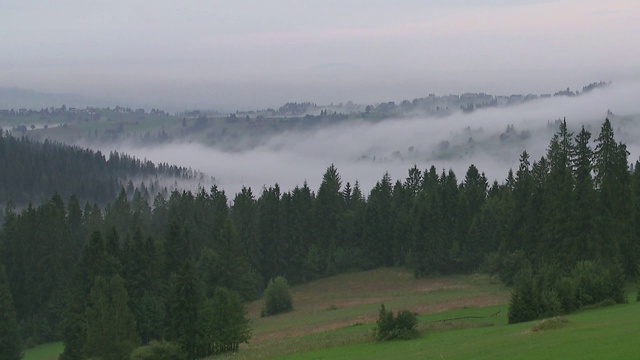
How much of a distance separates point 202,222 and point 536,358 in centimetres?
10827

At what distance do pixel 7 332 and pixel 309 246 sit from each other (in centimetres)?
6386

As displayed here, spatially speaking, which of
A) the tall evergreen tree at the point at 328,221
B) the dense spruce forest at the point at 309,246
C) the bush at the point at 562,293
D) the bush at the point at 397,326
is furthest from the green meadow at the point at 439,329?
the tall evergreen tree at the point at 328,221

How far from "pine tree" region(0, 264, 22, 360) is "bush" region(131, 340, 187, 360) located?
2600cm

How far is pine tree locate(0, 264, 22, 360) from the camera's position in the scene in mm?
75562

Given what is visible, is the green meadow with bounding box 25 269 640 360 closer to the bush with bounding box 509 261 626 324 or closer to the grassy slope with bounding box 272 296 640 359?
the grassy slope with bounding box 272 296 640 359

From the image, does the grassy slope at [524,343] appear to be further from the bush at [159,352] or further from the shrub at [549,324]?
the bush at [159,352]

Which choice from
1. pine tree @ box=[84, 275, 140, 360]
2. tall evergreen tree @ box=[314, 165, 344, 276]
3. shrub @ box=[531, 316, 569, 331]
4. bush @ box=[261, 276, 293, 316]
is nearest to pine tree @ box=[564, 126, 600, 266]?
shrub @ box=[531, 316, 569, 331]

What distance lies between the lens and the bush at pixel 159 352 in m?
54.8

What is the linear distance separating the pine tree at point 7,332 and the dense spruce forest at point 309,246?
5.57 metres

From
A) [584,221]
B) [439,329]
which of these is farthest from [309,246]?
[439,329]

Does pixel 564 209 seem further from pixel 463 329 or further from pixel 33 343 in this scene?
pixel 33 343

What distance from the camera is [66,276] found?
343 feet

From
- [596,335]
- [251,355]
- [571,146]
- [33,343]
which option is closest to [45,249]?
[33,343]

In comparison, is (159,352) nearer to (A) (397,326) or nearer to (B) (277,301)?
(A) (397,326)
